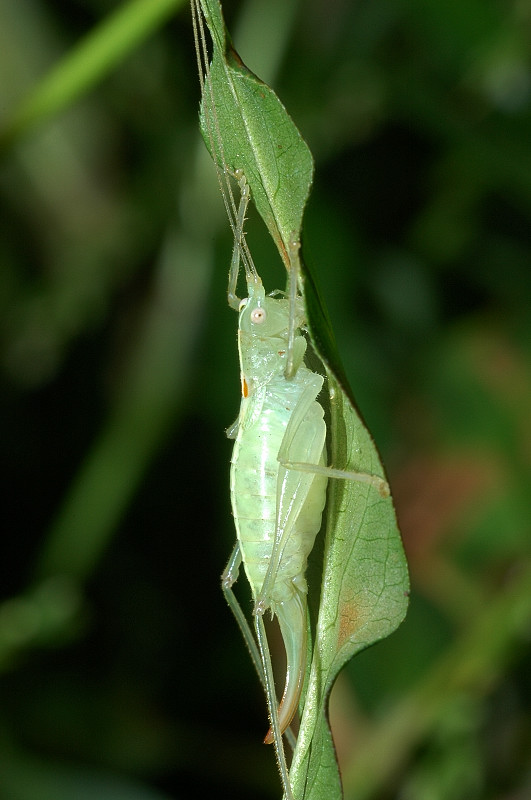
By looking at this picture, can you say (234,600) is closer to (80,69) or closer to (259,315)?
(259,315)

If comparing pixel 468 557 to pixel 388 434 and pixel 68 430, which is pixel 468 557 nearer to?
pixel 388 434

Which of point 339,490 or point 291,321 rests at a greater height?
point 291,321

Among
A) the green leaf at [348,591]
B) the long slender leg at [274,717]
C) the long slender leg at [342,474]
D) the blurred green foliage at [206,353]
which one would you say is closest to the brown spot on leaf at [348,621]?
the green leaf at [348,591]

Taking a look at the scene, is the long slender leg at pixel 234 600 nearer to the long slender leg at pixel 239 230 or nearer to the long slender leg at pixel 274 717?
the long slender leg at pixel 274 717

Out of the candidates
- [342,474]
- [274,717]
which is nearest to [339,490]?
[342,474]

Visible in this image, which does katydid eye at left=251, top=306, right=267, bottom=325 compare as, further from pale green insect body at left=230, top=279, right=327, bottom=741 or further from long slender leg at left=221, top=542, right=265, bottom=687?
long slender leg at left=221, top=542, right=265, bottom=687

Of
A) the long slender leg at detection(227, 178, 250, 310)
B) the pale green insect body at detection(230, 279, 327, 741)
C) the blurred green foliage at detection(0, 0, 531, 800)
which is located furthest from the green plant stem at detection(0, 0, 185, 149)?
the blurred green foliage at detection(0, 0, 531, 800)
